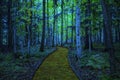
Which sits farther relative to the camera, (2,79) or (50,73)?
(50,73)

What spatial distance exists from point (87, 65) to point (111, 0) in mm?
5984

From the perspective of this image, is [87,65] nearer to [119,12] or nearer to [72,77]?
[72,77]

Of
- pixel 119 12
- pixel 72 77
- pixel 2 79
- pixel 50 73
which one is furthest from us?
pixel 119 12

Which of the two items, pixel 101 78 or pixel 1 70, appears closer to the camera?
pixel 101 78

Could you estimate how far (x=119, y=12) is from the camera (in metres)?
25.2

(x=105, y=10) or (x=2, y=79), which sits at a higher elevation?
(x=105, y=10)

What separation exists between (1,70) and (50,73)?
3634 millimetres

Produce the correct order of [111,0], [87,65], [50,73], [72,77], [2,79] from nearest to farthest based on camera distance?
[2,79]
[72,77]
[50,73]
[87,65]
[111,0]

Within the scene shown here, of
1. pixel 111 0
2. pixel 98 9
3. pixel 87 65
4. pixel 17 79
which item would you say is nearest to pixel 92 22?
pixel 98 9

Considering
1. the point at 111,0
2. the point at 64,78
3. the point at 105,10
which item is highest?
the point at 111,0

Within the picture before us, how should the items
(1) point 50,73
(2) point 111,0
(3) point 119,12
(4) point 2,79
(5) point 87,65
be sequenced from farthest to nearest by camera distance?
(3) point 119,12 → (2) point 111,0 → (5) point 87,65 → (1) point 50,73 → (4) point 2,79

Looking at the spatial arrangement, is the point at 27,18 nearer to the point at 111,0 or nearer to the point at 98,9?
the point at 98,9

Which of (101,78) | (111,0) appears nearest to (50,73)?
(101,78)

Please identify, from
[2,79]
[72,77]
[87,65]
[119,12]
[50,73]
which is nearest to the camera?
[2,79]
